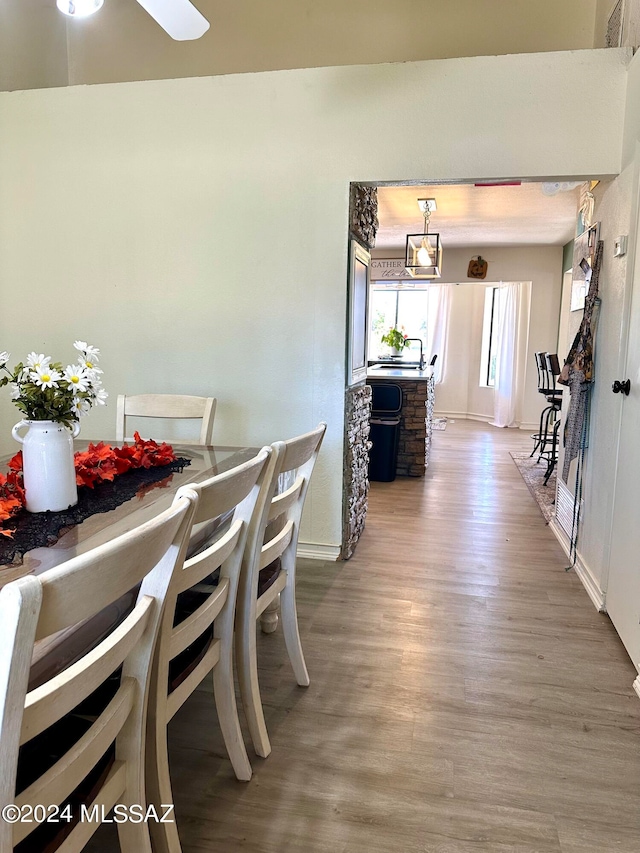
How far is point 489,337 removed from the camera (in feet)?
29.3

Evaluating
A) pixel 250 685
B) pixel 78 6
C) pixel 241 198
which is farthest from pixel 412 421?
pixel 78 6

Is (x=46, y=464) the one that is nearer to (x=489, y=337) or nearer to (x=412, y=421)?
(x=412, y=421)

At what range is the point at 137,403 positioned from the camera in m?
2.70

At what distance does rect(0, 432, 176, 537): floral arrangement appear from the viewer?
5.05ft

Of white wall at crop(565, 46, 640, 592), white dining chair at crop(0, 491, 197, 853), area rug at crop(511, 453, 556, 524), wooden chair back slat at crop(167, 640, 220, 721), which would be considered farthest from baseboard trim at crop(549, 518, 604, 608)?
white dining chair at crop(0, 491, 197, 853)

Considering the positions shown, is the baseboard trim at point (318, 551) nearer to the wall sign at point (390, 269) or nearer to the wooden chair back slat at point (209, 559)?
the wooden chair back slat at point (209, 559)

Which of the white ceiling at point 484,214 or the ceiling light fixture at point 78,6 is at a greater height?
the white ceiling at point 484,214

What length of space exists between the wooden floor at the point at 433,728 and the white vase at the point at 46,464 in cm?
85

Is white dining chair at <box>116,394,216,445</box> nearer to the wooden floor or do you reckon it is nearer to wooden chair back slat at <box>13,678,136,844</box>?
the wooden floor

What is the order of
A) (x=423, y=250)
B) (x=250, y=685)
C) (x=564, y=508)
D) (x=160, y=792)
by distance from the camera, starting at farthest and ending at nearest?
(x=423, y=250) → (x=564, y=508) → (x=250, y=685) → (x=160, y=792)

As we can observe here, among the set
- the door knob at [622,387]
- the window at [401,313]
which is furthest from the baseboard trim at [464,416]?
the door knob at [622,387]

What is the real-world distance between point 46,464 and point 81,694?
82 centimetres

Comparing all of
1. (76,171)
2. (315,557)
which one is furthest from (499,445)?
(76,171)

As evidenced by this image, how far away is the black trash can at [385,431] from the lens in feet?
16.7
